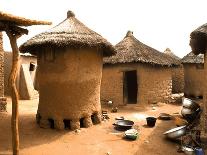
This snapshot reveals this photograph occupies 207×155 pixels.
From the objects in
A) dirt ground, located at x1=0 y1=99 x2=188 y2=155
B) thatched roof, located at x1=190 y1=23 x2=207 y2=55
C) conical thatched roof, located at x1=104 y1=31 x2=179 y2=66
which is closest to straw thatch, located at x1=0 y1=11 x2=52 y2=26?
dirt ground, located at x1=0 y1=99 x2=188 y2=155

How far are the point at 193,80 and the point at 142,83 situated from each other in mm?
4956

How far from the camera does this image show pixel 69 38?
28.6ft

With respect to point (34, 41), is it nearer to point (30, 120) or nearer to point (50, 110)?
point (50, 110)

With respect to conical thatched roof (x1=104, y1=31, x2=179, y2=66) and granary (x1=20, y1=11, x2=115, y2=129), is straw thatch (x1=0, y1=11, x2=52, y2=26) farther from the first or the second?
conical thatched roof (x1=104, y1=31, x2=179, y2=66)

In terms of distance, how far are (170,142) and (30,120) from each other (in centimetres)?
501

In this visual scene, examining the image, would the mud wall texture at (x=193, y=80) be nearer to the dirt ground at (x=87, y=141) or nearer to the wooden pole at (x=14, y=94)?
the dirt ground at (x=87, y=141)

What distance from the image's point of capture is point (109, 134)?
28.8 ft

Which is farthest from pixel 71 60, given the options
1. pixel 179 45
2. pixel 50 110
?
pixel 179 45

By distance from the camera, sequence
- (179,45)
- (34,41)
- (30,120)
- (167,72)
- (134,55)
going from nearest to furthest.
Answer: (34,41) < (30,120) < (134,55) < (167,72) < (179,45)

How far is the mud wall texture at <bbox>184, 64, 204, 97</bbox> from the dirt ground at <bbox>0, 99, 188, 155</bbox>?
24.0 ft

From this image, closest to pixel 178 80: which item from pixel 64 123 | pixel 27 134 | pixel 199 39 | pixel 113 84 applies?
pixel 113 84

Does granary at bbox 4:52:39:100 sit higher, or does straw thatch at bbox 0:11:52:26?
straw thatch at bbox 0:11:52:26

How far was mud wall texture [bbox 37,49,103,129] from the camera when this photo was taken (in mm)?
9031

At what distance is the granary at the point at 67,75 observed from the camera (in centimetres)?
899
